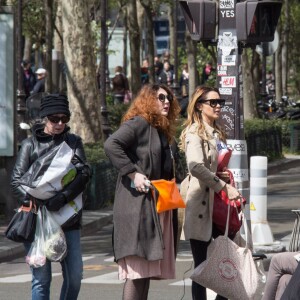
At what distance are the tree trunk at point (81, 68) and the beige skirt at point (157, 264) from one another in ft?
46.7

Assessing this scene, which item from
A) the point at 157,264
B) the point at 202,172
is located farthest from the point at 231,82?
the point at 157,264

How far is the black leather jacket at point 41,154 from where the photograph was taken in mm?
8266

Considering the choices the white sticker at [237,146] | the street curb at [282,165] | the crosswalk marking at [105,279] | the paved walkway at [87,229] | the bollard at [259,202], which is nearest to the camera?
the crosswalk marking at [105,279]

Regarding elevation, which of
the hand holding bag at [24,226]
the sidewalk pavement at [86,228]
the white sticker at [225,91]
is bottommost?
the sidewalk pavement at [86,228]

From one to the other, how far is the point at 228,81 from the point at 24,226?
576 cm

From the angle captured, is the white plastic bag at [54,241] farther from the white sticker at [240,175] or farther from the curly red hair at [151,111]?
the white sticker at [240,175]

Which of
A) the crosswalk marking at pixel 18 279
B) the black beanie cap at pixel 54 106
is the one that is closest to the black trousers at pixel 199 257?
the black beanie cap at pixel 54 106

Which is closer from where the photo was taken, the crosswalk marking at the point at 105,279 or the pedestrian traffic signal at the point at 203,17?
the crosswalk marking at the point at 105,279

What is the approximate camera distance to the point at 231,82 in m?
13.6

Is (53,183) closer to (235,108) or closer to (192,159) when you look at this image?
(192,159)

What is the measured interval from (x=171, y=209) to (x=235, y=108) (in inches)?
209

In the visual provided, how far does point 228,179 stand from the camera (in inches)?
367

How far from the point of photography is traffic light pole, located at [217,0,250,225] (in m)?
13.5

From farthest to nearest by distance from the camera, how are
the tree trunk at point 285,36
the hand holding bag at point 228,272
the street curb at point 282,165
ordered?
the tree trunk at point 285,36 < the street curb at point 282,165 < the hand holding bag at point 228,272
